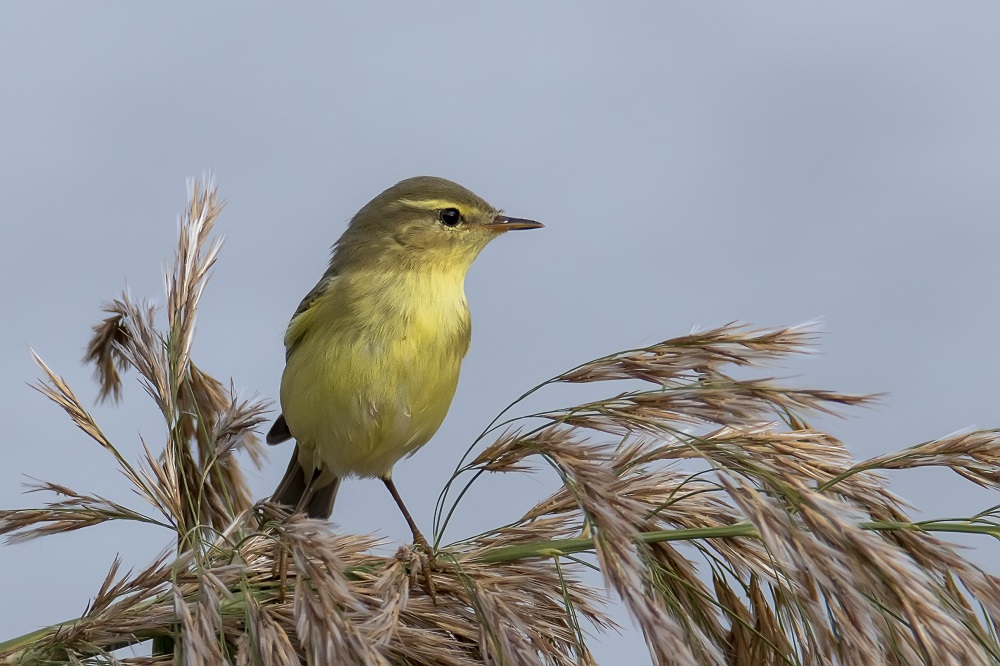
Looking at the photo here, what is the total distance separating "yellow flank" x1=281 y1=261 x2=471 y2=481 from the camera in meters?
3.35

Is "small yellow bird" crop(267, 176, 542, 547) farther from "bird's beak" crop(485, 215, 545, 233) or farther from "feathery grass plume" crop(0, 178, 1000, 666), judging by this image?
"feathery grass plume" crop(0, 178, 1000, 666)

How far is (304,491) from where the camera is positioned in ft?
13.7

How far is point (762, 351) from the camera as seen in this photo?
2.22m

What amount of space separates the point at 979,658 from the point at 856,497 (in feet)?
1.27

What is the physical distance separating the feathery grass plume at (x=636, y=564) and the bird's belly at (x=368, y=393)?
80cm

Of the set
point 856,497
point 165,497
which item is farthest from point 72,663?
point 856,497

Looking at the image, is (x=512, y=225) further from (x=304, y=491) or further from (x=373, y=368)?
(x=304, y=491)

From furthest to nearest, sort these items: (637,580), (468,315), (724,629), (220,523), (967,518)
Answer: (468,315)
(220,523)
(724,629)
(967,518)
(637,580)

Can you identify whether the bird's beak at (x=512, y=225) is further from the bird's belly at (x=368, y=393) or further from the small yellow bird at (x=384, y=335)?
the bird's belly at (x=368, y=393)

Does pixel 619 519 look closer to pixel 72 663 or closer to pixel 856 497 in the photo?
pixel 856 497

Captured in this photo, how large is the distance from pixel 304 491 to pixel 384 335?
1.02m

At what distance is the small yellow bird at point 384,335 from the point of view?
3.36 metres

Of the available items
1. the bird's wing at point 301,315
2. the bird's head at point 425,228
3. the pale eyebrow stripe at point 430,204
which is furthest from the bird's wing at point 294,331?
the pale eyebrow stripe at point 430,204

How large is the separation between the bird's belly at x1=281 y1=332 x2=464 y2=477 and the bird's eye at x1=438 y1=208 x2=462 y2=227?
56 cm
